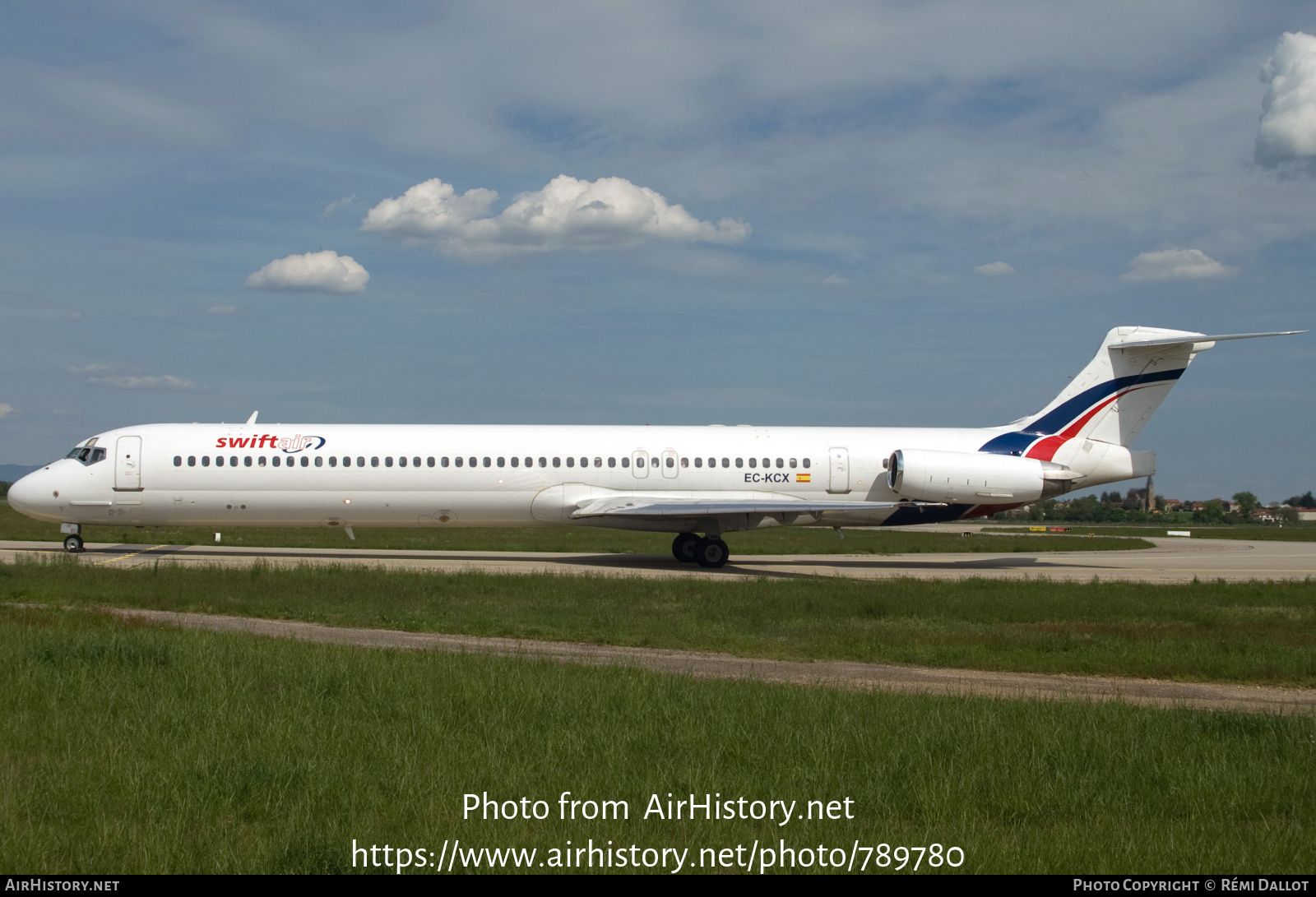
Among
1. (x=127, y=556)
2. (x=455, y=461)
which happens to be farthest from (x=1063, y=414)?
(x=127, y=556)

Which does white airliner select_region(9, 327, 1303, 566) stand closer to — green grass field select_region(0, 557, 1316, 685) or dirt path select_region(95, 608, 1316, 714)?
green grass field select_region(0, 557, 1316, 685)

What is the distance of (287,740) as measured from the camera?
7.84m

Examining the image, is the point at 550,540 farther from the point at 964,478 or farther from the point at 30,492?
the point at 30,492

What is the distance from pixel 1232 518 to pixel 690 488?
391ft

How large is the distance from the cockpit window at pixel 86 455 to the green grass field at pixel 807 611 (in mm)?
4924

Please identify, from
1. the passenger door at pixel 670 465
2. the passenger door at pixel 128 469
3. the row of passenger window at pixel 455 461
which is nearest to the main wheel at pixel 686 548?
the passenger door at pixel 670 465

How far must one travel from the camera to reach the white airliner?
1070 inches

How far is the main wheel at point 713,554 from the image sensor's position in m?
28.2

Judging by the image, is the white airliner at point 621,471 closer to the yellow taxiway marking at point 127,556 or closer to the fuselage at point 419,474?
the fuselage at point 419,474

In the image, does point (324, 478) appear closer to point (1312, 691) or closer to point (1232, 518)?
point (1312, 691)

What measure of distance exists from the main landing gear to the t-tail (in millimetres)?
8420

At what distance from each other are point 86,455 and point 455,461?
31.3 ft

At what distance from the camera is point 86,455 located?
2756cm

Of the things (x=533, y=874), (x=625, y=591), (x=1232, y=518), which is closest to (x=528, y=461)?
(x=625, y=591)
